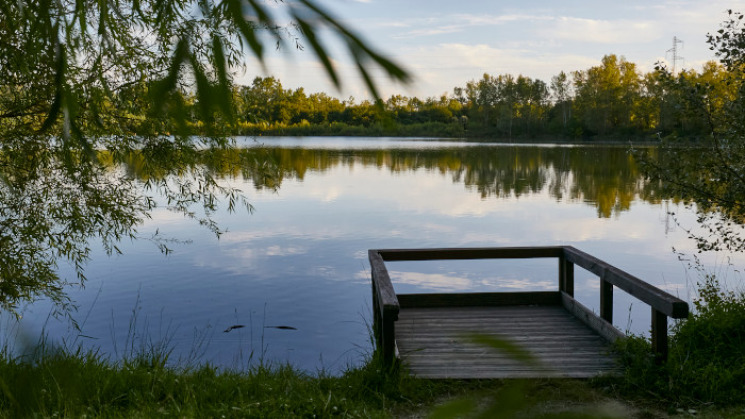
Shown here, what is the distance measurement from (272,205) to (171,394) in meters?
16.7

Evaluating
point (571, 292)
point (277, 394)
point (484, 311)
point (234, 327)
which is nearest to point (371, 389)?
point (277, 394)

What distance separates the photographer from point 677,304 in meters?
4.31

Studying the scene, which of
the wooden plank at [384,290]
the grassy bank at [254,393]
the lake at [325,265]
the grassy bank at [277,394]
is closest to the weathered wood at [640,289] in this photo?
the lake at [325,265]

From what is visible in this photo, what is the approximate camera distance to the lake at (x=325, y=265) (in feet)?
27.0

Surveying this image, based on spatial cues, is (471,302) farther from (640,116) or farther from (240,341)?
(640,116)

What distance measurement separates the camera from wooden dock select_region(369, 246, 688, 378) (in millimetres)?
4703

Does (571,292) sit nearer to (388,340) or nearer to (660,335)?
(660,335)

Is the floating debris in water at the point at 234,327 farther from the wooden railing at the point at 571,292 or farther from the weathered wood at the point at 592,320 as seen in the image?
the weathered wood at the point at 592,320

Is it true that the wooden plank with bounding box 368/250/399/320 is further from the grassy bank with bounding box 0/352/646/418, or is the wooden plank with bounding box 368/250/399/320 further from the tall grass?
the tall grass

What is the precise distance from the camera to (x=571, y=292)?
268 inches

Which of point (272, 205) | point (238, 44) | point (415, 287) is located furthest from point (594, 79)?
point (238, 44)

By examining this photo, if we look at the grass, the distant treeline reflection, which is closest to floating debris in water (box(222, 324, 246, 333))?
the grass

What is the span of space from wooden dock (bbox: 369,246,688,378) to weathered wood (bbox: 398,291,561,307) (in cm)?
1

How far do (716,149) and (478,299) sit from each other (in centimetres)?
279
